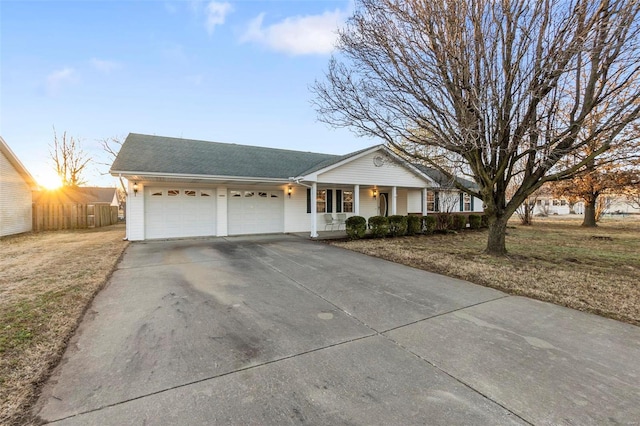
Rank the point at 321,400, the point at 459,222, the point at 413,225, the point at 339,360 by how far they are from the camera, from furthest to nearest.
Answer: the point at 459,222
the point at 413,225
the point at 339,360
the point at 321,400

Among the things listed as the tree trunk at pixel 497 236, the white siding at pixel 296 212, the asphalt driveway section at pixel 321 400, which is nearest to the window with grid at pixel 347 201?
the white siding at pixel 296 212

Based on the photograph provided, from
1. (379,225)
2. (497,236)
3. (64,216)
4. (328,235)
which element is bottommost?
(328,235)

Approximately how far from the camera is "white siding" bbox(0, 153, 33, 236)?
11.9 metres

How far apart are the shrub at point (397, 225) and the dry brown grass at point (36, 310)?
9667 millimetres

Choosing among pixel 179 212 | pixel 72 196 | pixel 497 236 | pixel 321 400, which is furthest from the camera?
pixel 72 196

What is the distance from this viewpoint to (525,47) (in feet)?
20.5

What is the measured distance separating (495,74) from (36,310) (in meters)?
9.74

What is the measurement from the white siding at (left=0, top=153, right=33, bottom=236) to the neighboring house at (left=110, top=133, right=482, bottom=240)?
576cm

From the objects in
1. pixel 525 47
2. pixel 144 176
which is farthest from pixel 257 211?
pixel 525 47

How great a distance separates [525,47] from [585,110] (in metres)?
2.02

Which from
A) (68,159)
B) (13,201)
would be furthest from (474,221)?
(68,159)

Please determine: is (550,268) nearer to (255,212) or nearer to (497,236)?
(497,236)

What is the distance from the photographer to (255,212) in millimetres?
12977

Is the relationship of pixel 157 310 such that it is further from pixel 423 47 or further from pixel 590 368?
pixel 423 47
